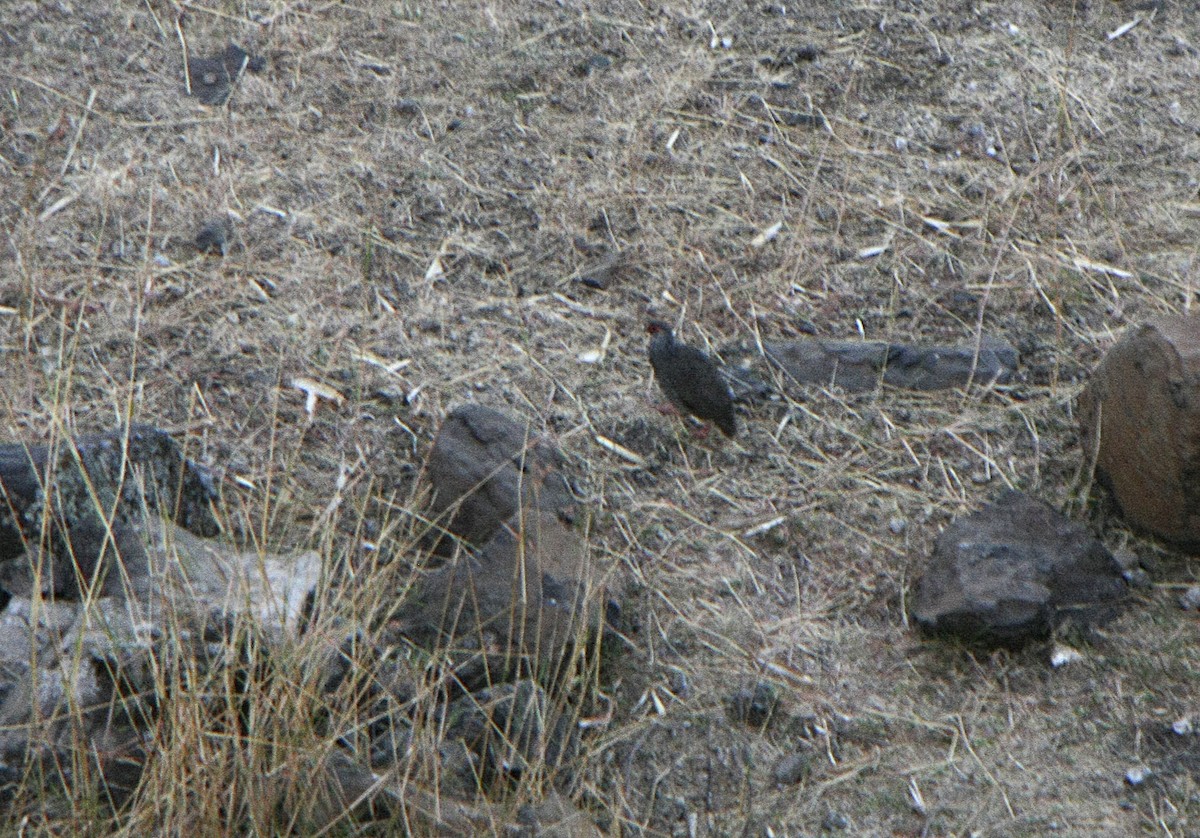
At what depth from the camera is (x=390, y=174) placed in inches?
172

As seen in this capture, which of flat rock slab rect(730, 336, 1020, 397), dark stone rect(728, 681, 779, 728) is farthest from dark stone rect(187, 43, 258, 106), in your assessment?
dark stone rect(728, 681, 779, 728)

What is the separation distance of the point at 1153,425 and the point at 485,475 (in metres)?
1.55

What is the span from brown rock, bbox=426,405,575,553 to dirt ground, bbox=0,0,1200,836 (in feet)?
0.54

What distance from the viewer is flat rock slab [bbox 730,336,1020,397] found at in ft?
12.3

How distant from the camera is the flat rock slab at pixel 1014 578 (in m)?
3.03

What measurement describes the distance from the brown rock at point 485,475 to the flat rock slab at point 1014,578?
891mm

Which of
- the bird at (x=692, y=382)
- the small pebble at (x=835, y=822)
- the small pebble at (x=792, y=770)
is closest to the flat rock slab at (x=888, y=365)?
the bird at (x=692, y=382)

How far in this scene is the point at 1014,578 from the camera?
3.10 meters

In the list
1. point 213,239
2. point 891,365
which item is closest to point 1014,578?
point 891,365

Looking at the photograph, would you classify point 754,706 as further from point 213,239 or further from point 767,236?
point 213,239

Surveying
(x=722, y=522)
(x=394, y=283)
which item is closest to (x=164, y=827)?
(x=722, y=522)

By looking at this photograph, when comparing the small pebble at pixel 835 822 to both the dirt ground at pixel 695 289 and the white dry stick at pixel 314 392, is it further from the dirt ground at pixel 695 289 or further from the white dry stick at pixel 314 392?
the white dry stick at pixel 314 392

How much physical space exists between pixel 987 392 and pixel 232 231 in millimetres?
2250

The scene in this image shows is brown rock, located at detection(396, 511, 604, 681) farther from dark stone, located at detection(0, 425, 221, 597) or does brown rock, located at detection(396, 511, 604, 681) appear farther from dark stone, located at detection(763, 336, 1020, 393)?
dark stone, located at detection(763, 336, 1020, 393)
